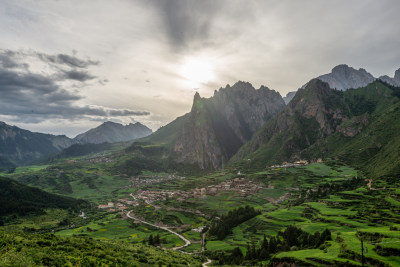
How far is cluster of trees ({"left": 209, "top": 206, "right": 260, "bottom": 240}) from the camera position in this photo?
9871 centimetres

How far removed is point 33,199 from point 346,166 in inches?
10127

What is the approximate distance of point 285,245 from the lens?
6312 cm

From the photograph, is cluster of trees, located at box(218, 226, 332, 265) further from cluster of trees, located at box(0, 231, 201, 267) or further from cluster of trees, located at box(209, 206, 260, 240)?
cluster of trees, located at box(0, 231, 201, 267)

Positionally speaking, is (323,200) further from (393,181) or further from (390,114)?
(390,114)

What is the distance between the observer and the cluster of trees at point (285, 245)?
5944cm

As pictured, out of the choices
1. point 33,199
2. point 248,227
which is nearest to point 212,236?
point 248,227

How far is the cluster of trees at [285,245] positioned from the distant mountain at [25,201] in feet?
524

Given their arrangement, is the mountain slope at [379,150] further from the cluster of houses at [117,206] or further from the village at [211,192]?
the cluster of houses at [117,206]

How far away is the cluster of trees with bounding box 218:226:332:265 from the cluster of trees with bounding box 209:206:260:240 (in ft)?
74.3

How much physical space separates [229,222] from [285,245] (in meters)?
46.6

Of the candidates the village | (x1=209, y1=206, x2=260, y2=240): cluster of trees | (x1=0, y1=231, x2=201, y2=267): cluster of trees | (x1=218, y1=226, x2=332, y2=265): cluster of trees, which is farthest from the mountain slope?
(x1=0, y1=231, x2=201, y2=267): cluster of trees

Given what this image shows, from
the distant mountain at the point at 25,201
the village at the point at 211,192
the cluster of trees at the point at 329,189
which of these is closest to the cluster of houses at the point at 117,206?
the village at the point at 211,192

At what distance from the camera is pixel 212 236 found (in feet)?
326

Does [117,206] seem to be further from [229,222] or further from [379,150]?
[379,150]
